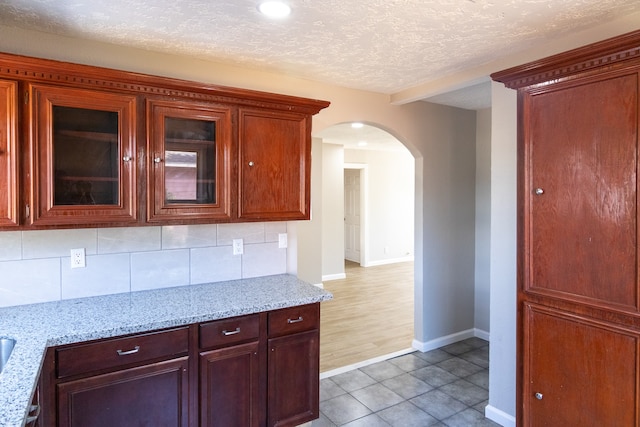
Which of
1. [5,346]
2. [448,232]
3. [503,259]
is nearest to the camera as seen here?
[5,346]

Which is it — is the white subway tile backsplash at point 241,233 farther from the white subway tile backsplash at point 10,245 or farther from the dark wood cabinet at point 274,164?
the white subway tile backsplash at point 10,245

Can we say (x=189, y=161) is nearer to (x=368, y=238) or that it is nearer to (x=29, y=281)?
(x=29, y=281)

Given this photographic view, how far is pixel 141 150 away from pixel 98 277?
0.81 metres

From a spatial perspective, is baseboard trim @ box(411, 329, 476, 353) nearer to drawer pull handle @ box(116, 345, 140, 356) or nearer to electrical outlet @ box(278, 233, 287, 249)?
electrical outlet @ box(278, 233, 287, 249)

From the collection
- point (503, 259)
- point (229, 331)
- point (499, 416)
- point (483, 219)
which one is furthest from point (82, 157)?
point (483, 219)

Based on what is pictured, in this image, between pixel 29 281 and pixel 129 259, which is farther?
pixel 129 259

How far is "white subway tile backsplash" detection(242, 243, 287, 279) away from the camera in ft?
8.94

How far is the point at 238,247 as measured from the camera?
8.80 feet

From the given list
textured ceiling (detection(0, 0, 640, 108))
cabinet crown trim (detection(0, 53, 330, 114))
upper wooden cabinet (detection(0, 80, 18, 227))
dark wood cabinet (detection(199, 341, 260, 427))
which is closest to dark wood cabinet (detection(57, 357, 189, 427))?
dark wood cabinet (detection(199, 341, 260, 427))

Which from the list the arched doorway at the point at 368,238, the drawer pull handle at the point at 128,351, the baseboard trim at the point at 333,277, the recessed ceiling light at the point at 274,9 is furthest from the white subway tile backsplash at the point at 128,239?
the baseboard trim at the point at 333,277

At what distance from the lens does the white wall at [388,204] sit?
8039 millimetres

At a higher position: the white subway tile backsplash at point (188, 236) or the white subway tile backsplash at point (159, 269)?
the white subway tile backsplash at point (188, 236)

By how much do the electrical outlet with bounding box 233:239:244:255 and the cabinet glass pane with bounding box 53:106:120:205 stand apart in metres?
0.84

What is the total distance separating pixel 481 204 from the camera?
13.3ft
